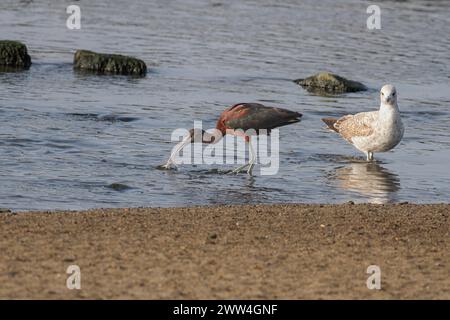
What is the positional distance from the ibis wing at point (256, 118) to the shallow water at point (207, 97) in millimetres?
535

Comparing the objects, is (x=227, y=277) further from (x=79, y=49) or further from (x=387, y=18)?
(x=387, y=18)

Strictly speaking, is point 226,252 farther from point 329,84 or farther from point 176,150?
point 329,84

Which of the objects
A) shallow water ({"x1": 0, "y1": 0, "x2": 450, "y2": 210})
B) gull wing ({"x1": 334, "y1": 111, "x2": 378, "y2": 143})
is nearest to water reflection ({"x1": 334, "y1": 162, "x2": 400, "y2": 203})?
shallow water ({"x1": 0, "y1": 0, "x2": 450, "y2": 210})

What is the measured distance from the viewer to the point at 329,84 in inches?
827

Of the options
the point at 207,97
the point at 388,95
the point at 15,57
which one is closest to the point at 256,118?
the point at 388,95

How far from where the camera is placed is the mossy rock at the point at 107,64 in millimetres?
21422

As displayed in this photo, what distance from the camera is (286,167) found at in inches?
563

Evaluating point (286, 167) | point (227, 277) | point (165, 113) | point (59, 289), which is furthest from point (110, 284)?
point (165, 113)

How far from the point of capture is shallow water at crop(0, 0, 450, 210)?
42.5 feet

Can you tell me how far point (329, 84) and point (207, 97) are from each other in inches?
112

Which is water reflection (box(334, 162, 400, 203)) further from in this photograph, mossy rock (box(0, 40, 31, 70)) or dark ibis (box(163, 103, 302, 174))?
mossy rock (box(0, 40, 31, 70))

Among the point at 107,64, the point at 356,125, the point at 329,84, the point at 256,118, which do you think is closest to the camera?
the point at 256,118

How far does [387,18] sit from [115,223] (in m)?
22.1

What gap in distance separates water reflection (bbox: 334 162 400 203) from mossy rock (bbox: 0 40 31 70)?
27.5ft
